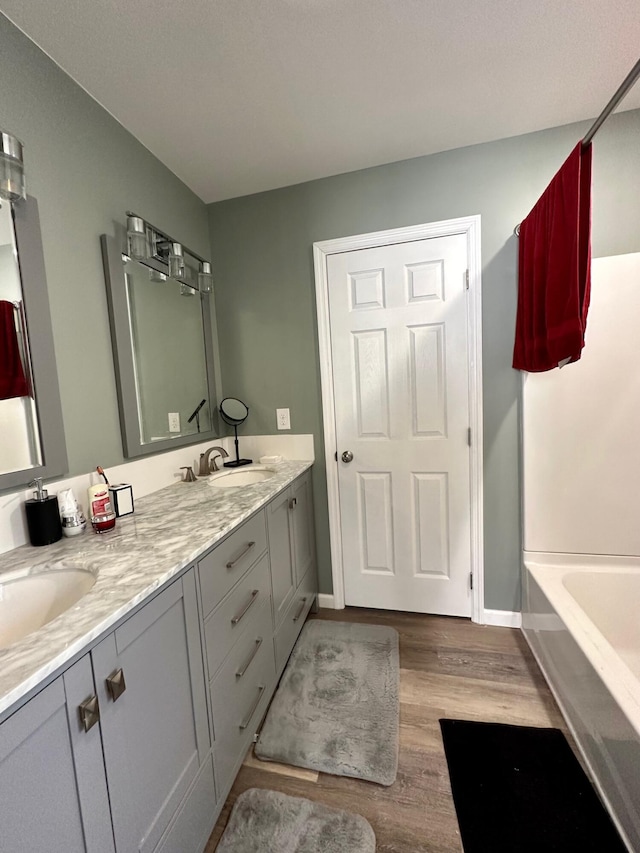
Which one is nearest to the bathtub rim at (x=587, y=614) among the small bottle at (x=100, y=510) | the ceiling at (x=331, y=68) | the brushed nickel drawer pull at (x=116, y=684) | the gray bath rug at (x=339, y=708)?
the gray bath rug at (x=339, y=708)

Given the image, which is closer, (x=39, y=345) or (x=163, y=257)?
(x=39, y=345)

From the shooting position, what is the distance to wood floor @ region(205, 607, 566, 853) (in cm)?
105

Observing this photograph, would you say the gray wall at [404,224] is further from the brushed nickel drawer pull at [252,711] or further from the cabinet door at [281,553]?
the brushed nickel drawer pull at [252,711]

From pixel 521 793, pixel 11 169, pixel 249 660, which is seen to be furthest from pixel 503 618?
pixel 11 169

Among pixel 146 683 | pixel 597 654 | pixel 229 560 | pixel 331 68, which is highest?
pixel 331 68

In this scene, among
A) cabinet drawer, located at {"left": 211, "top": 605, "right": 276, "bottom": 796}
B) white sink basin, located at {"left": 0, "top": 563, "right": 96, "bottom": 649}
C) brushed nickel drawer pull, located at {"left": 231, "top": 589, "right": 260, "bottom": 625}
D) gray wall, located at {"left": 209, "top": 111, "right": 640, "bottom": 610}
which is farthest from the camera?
gray wall, located at {"left": 209, "top": 111, "right": 640, "bottom": 610}

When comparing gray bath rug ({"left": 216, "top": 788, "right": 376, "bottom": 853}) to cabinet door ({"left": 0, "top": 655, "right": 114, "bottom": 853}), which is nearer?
cabinet door ({"left": 0, "top": 655, "right": 114, "bottom": 853})

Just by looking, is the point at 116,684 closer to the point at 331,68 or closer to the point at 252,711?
the point at 252,711

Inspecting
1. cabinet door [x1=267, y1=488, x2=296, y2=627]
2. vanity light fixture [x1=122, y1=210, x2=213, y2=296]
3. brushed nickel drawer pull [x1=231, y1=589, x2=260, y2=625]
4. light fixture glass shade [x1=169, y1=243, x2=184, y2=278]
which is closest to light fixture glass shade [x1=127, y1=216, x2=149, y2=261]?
vanity light fixture [x1=122, y1=210, x2=213, y2=296]

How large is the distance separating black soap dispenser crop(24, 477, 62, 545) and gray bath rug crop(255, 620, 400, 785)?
106 cm

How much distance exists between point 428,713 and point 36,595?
1.46m

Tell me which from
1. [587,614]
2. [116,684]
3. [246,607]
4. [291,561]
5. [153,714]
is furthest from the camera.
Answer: [291,561]

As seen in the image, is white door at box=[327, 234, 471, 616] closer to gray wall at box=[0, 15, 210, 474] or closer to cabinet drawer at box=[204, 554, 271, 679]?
cabinet drawer at box=[204, 554, 271, 679]

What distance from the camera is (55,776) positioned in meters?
0.58
